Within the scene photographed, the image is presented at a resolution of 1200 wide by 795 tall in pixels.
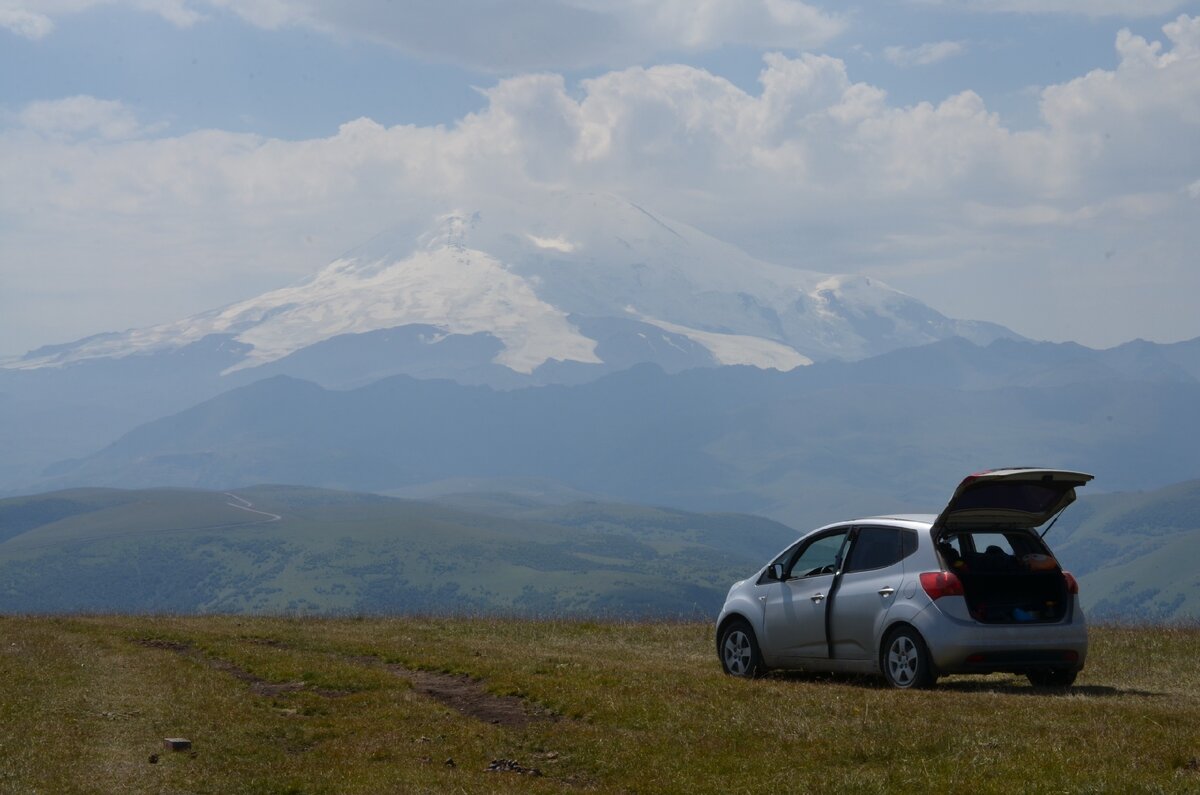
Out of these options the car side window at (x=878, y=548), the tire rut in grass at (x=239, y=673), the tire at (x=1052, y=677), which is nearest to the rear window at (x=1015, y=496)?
the car side window at (x=878, y=548)

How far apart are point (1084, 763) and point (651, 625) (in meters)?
21.4

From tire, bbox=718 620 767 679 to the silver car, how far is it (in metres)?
0.39

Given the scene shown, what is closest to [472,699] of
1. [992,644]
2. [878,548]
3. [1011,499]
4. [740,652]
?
[740,652]

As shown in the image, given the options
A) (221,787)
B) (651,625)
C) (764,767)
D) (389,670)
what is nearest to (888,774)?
(764,767)

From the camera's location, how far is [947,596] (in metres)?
17.2

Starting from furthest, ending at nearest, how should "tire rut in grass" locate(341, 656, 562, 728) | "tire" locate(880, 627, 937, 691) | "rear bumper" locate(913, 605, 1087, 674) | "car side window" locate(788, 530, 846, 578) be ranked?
"car side window" locate(788, 530, 846, 578), "tire" locate(880, 627, 937, 691), "rear bumper" locate(913, 605, 1087, 674), "tire rut in grass" locate(341, 656, 562, 728)

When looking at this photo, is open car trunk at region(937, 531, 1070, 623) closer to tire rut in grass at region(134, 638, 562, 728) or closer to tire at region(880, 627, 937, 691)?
tire at region(880, 627, 937, 691)

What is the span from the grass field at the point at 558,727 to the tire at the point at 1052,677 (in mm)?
281

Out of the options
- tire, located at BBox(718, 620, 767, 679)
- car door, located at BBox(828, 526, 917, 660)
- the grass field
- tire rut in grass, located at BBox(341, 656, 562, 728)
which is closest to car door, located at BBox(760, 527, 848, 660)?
car door, located at BBox(828, 526, 917, 660)

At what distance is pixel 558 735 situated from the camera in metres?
14.6

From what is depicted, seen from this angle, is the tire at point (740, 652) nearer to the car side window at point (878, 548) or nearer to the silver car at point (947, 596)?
the silver car at point (947, 596)

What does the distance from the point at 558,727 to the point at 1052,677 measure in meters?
7.66

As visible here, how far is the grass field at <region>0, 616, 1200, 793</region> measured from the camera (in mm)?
11906

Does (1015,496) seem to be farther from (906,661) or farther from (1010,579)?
(906,661)
